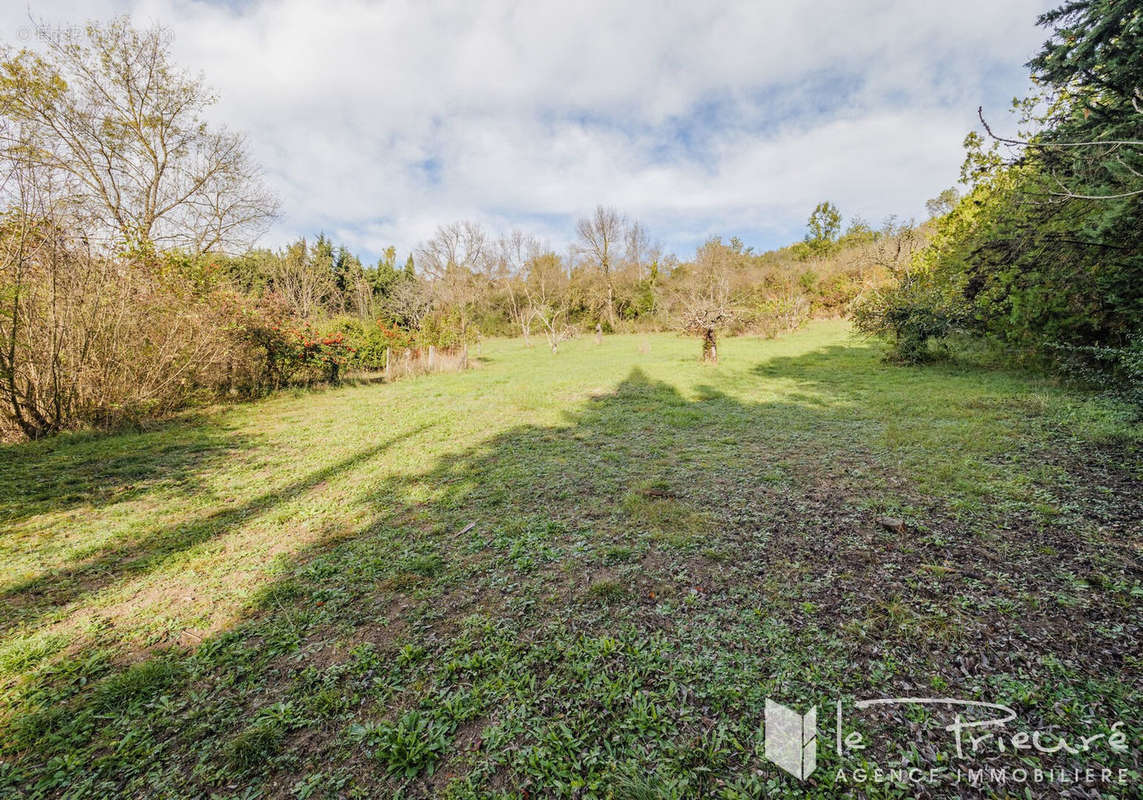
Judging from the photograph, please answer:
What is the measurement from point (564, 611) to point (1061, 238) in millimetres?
9636

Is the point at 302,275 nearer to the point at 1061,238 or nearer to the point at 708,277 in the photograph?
the point at 708,277

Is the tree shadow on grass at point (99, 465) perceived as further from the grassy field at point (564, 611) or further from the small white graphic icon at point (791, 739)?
the small white graphic icon at point (791, 739)

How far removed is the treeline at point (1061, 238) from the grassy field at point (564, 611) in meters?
2.34

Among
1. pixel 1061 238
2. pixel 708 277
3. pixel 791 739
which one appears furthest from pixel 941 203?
pixel 791 739

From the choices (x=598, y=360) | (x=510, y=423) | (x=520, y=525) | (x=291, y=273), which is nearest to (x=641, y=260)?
(x=598, y=360)

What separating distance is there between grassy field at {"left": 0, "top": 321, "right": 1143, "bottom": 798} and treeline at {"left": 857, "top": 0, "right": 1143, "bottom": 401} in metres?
2.34

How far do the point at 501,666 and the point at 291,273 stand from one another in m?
31.6

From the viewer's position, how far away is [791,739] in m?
1.85

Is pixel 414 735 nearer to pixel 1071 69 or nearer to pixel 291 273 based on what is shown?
pixel 1071 69

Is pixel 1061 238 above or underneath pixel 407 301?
underneath

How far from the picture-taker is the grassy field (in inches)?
72.6

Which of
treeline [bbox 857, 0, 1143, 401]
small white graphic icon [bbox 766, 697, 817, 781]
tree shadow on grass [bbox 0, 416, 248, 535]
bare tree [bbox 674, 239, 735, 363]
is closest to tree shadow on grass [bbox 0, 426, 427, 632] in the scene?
tree shadow on grass [bbox 0, 416, 248, 535]

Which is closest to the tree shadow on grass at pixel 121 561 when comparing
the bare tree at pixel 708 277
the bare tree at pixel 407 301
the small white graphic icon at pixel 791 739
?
the small white graphic icon at pixel 791 739

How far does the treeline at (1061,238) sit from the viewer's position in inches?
181
